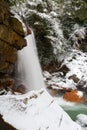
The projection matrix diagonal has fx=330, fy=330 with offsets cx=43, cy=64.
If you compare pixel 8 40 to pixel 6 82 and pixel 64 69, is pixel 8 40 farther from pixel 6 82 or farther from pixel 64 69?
pixel 64 69

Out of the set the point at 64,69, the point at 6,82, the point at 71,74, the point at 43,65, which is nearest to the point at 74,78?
the point at 71,74

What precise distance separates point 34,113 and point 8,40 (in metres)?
3.89

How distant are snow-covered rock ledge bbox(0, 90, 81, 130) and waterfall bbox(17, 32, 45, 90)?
15.8 feet

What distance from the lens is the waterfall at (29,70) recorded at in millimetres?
11357

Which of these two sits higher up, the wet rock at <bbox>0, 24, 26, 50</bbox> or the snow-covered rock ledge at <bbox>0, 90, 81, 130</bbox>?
the wet rock at <bbox>0, 24, 26, 50</bbox>

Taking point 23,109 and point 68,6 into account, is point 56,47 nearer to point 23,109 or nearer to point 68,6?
point 68,6

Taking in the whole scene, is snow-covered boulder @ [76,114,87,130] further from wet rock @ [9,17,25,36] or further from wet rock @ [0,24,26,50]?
wet rock @ [9,17,25,36]

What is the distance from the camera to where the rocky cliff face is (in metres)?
9.30

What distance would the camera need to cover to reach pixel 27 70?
11.5 meters

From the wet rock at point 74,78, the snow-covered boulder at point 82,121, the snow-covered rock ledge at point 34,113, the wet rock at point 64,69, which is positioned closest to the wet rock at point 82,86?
the wet rock at point 74,78

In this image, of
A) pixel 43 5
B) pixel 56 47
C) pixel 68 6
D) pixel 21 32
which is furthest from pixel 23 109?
pixel 68 6

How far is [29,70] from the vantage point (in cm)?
1148

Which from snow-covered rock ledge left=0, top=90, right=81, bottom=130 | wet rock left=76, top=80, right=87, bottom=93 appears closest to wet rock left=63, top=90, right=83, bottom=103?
wet rock left=76, top=80, right=87, bottom=93

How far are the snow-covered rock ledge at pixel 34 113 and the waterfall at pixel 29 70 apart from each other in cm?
482
